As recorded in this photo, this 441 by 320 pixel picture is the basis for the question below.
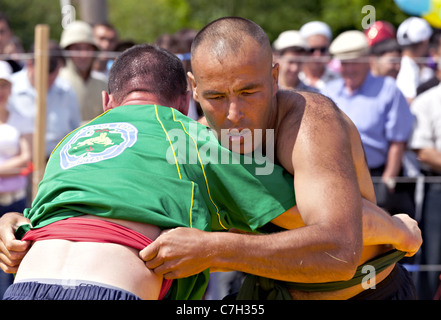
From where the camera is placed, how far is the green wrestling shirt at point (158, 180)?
7.73 feet

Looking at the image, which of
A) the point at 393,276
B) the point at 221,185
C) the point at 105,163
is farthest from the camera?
the point at 393,276

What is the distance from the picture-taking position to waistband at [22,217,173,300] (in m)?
2.29

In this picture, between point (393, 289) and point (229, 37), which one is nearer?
point (229, 37)

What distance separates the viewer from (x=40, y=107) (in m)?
5.53

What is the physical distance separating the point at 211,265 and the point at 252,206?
372 mm

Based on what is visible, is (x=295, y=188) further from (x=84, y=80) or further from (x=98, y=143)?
(x=84, y=80)

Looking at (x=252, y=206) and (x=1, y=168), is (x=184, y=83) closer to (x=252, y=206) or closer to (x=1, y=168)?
(x=252, y=206)

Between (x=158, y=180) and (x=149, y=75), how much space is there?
625 millimetres

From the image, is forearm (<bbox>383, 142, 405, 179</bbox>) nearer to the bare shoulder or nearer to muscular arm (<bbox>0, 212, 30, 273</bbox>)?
the bare shoulder

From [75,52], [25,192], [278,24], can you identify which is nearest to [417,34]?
[75,52]

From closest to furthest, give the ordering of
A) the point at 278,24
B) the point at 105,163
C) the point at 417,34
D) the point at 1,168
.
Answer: the point at 105,163, the point at 1,168, the point at 417,34, the point at 278,24

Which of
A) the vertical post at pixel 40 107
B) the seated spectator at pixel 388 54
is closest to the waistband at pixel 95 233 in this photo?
the vertical post at pixel 40 107

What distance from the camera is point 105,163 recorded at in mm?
2439

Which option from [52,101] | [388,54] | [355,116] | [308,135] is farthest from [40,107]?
[308,135]
